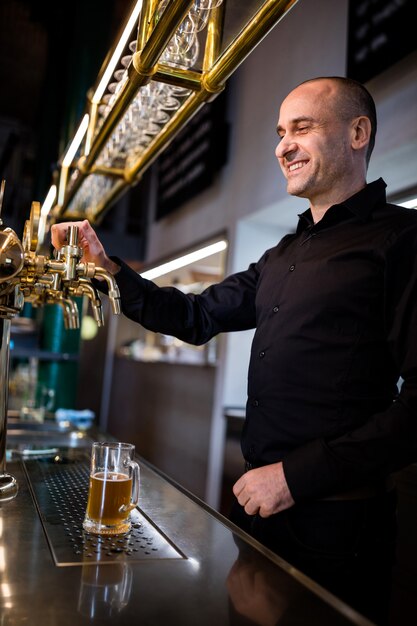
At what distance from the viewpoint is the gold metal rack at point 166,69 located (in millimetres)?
1105

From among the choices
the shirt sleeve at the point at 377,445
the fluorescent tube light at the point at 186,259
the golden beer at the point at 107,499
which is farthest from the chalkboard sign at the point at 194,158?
the golden beer at the point at 107,499

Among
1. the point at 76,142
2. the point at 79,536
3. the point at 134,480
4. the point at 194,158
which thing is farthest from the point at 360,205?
the point at 194,158

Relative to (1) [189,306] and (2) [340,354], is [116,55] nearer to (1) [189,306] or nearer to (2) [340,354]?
(1) [189,306]

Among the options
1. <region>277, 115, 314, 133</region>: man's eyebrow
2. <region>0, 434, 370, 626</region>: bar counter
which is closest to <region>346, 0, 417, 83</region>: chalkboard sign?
<region>277, 115, 314, 133</region>: man's eyebrow

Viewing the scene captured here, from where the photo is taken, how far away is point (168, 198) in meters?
4.46

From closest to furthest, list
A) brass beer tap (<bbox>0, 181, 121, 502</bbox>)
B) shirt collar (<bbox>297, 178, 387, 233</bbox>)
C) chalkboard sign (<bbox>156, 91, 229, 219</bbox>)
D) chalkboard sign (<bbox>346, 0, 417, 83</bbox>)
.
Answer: brass beer tap (<bbox>0, 181, 121, 502</bbox>), shirt collar (<bbox>297, 178, 387, 233</bbox>), chalkboard sign (<bbox>346, 0, 417, 83</bbox>), chalkboard sign (<bbox>156, 91, 229, 219</bbox>)

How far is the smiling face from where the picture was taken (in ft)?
4.28

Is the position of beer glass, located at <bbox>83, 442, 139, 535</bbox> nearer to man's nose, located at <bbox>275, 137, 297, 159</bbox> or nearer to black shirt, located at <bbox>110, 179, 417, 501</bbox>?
black shirt, located at <bbox>110, 179, 417, 501</bbox>

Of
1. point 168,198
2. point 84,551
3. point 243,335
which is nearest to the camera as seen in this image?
point 84,551

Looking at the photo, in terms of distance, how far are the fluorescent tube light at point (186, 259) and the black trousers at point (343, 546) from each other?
8.39 feet

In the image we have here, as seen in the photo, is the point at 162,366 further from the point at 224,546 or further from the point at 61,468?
the point at 224,546

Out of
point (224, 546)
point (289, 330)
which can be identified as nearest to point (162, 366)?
point (289, 330)

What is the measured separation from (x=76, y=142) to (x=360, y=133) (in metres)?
1.11

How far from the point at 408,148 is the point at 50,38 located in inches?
155
